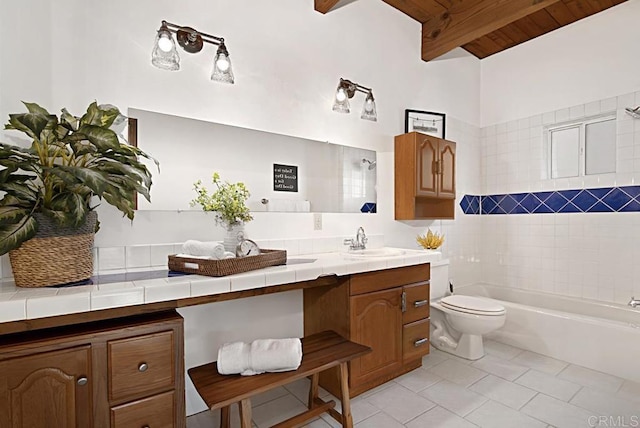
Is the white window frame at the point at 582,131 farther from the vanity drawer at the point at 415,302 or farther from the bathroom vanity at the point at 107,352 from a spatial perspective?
the bathroom vanity at the point at 107,352

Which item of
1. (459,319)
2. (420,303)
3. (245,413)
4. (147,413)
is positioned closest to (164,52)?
(147,413)

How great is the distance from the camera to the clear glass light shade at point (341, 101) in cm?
240

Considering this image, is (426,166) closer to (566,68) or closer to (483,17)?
(483,17)

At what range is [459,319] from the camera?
2574 millimetres

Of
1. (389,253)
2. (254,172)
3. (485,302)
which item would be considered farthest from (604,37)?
(254,172)

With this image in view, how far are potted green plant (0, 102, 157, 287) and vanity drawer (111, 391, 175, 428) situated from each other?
52 cm

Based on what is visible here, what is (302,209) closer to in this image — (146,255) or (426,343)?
(146,255)

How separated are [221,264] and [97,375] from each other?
22.1 inches

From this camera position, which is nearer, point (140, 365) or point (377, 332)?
point (140, 365)

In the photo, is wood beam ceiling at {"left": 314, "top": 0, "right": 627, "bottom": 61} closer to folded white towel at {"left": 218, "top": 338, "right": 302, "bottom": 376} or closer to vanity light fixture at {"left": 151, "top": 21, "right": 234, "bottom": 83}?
vanity light fixture at {"left": 151, "top": 21, "right": 234, "bottom": 83}

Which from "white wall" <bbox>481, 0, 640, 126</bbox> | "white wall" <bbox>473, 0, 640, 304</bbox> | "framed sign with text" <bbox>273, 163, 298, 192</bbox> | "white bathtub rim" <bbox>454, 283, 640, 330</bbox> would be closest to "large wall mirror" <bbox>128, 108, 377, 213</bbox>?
"framed sign with text" <bbox>273, 163, 298, 192</bbox>

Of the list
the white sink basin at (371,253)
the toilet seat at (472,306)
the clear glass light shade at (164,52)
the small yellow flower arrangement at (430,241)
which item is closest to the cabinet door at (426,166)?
the small yellow flower arrangement at (430,241)

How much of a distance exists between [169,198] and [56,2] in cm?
102

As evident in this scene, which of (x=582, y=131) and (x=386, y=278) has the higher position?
(x=582, y=131)
